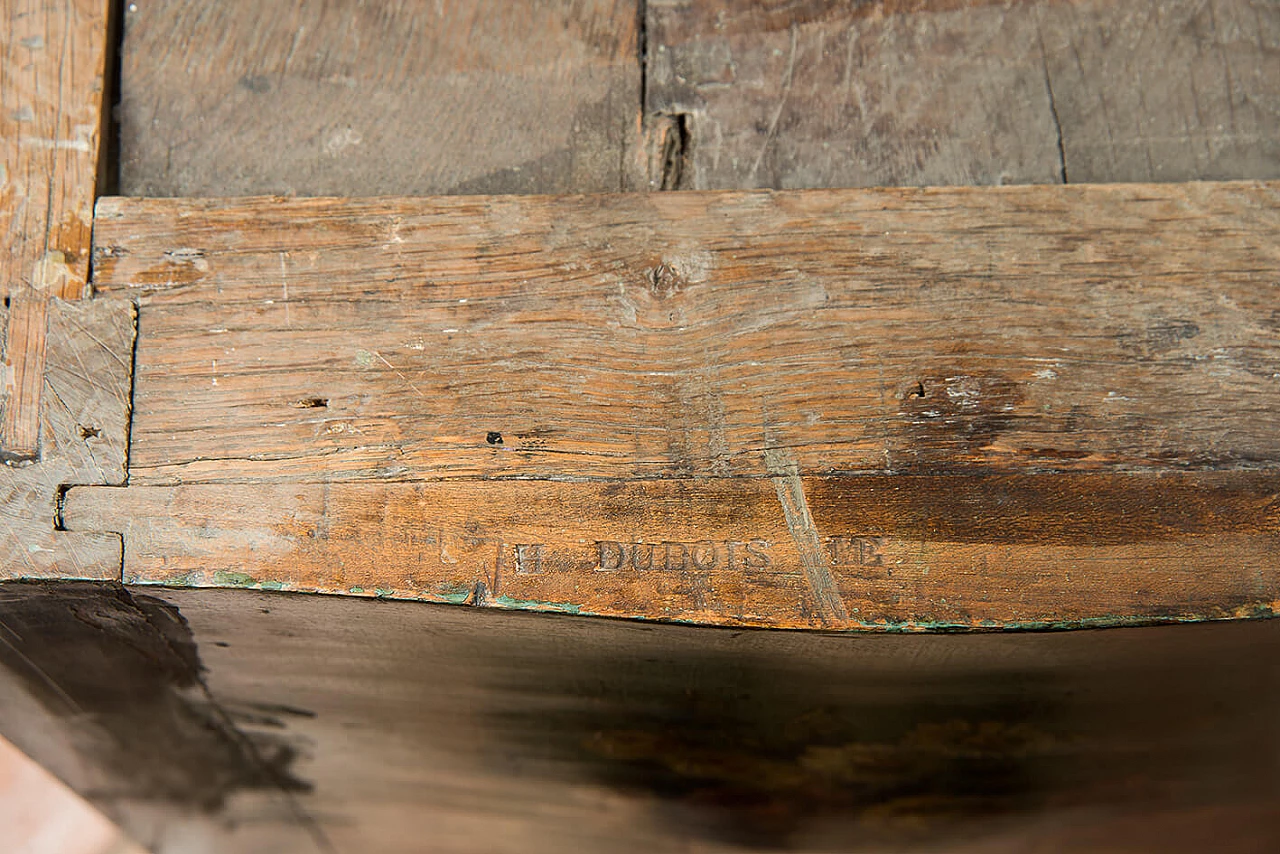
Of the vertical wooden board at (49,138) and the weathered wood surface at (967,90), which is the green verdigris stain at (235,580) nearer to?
the vertical wooden board at (49,138)

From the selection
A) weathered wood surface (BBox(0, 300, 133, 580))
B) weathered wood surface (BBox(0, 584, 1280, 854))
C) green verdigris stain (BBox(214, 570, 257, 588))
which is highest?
weathered wood surface (BBox(0, 300, 133, 580))

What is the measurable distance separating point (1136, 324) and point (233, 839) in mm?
1454

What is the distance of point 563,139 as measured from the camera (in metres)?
0.96

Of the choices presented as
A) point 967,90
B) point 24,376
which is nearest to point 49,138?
point 24,376

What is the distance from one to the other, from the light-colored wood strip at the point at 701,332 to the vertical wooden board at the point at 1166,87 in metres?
0.08

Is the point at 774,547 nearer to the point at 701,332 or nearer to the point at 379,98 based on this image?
the point at 701,332

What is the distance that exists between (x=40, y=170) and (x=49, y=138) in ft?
0.12

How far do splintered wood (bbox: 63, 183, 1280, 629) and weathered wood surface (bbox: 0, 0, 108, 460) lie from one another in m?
0.05

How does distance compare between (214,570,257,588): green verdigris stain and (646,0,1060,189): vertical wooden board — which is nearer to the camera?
Result: (214,570,257,588): green verdigris stain

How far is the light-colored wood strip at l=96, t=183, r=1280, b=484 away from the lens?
2.71 ft

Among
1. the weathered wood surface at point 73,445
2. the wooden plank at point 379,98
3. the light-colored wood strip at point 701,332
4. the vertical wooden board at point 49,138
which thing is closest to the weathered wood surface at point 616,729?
the weathered wood surface at point 73,445

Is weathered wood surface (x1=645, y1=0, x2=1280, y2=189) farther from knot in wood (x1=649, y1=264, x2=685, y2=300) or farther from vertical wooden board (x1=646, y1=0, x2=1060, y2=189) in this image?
knot in wood (x1=649, y1=264, x2=685, y2=300)

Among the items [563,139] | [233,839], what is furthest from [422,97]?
[233,839]

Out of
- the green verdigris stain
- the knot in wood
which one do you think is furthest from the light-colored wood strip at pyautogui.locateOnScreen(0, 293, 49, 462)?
the knot in wood
